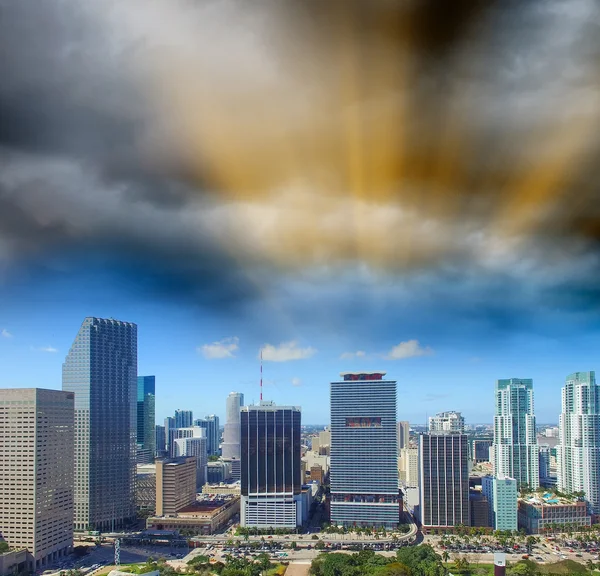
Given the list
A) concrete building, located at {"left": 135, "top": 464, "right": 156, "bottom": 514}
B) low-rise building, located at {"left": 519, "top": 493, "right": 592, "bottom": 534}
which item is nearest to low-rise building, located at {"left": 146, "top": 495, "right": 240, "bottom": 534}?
concrete building, located at {"left": 135, "top": 464, "right": 156, "bottom": 514}

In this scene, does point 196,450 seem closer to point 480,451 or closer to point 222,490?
point 222,490

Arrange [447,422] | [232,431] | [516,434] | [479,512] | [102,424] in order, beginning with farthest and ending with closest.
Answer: [232,431], [447,422], [516,434], [102,424], [479,512]

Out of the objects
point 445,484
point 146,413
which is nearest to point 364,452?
point 445,484

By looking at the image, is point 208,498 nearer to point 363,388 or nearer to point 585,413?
point 363,388

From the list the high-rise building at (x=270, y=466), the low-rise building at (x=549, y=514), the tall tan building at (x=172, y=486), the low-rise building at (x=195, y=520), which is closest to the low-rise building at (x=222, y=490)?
the tall tan building at (x=172, y=486)

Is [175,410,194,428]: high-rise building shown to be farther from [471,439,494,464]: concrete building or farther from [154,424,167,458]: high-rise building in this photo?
[471,439,494,464]: concrete building

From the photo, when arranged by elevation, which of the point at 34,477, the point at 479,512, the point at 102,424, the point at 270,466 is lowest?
the point at 479,512
